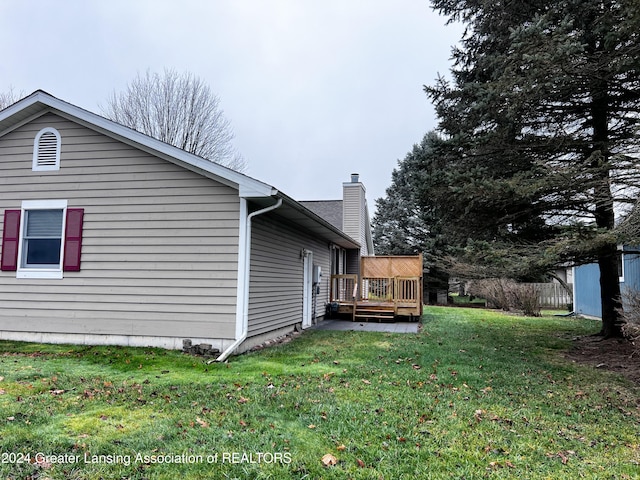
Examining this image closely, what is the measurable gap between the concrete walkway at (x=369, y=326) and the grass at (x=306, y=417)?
3.88 metres

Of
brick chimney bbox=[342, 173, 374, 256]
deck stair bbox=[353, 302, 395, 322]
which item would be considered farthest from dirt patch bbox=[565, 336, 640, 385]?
brick chimney bbox=[342, 173, 374, 256]

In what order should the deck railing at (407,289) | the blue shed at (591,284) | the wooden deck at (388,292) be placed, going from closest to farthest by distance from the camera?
the blue shed at (591,284) < the wooden deck at (388,292) < the deck railing at (407,289)

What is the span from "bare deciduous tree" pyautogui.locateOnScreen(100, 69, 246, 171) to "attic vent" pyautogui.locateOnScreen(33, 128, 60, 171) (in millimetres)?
13063

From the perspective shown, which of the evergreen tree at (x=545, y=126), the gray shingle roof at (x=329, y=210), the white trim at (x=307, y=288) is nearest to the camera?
the evergreen tree at (x=545, y=126)

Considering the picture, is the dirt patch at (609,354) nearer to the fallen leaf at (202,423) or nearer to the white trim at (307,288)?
the fallen leaf at (202,423)

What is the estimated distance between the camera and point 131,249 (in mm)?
6863

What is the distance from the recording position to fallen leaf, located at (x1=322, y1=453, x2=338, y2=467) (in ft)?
9.18

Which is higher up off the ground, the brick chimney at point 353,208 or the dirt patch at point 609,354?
the brick chimney at point 353,208

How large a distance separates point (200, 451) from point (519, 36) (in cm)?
720

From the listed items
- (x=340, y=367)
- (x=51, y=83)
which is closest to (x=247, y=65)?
(x=51, y=83)

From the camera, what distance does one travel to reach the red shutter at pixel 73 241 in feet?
22.7

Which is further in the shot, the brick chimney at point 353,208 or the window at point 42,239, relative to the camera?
the brick chimney at point 353,208

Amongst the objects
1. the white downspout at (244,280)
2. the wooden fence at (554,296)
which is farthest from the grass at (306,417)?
the wooden fence at (554,296)

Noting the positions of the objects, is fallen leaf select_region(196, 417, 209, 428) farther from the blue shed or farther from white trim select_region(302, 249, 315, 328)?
the blue shed
